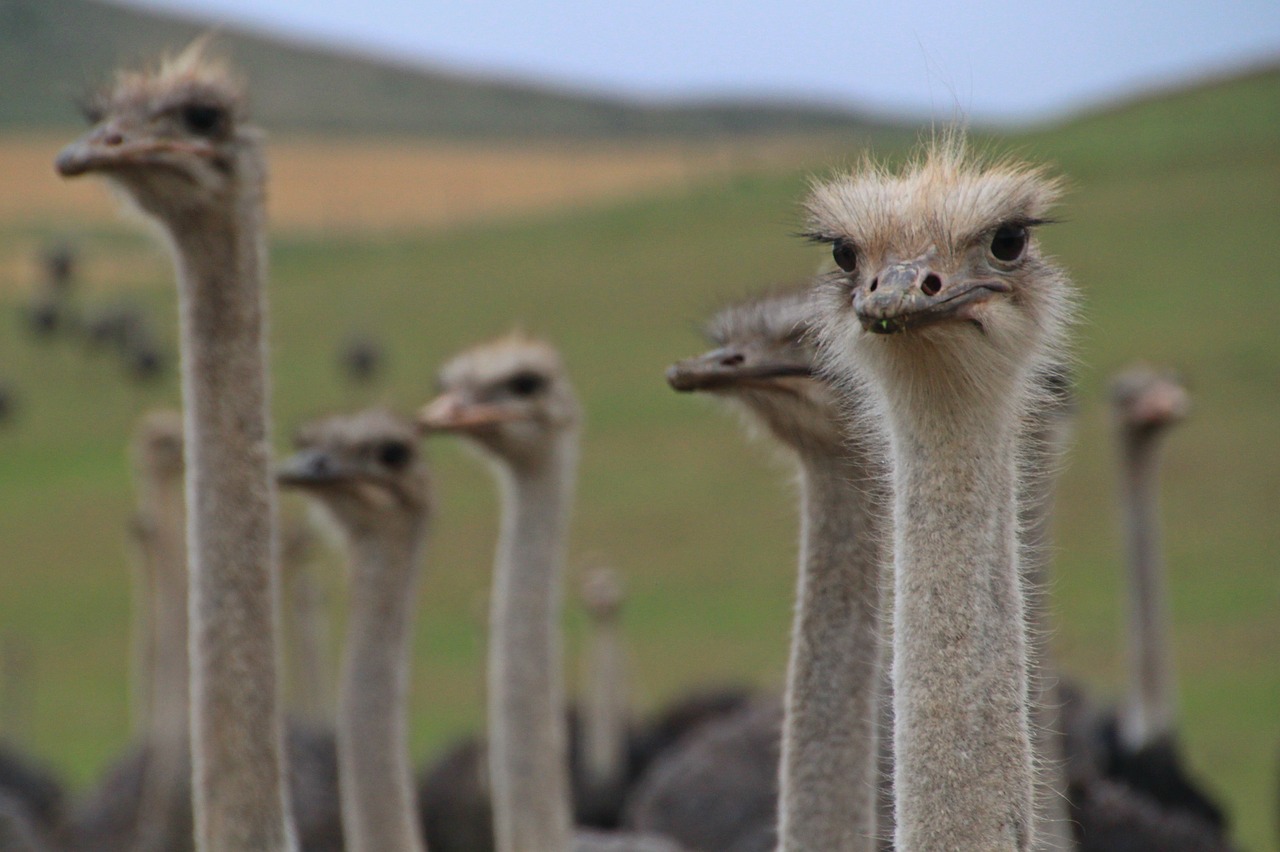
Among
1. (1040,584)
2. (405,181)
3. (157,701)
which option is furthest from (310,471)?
(405,181)

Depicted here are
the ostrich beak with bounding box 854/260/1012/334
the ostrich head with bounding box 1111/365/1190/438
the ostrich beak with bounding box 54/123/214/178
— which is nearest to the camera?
the ostrich beak with bounding box 854/260/1012/334

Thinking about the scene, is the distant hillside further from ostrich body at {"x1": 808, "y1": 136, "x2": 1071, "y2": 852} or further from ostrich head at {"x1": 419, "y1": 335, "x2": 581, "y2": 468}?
ostrich body at {"x1": 808, "y1": 136, "x2": 1071, "y2": 852}

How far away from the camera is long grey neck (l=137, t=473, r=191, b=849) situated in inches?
216

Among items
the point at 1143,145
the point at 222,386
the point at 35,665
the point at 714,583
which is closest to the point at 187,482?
the point at 222,386

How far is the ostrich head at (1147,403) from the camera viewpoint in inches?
277

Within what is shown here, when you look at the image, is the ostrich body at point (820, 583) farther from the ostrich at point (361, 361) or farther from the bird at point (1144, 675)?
the ostrich at point (361, 361)

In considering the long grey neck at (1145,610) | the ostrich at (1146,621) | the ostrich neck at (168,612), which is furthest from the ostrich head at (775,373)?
the long grey neck at (1145,610)

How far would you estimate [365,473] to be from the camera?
447 centimetres

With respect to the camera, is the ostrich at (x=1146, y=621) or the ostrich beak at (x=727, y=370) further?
the ostrich at (x=1146, y=621)

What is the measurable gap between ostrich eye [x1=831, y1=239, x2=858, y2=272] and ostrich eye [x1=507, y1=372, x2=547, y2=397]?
8.04ft

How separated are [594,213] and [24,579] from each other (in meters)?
28.3

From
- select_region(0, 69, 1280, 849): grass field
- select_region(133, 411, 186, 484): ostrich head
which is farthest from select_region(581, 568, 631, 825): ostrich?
select_region(133, 411, 186, 484): ostrich head

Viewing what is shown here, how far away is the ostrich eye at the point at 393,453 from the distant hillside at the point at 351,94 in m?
77.9

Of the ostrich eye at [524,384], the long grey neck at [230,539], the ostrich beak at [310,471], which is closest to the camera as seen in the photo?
the long grey neck at [230,539]
